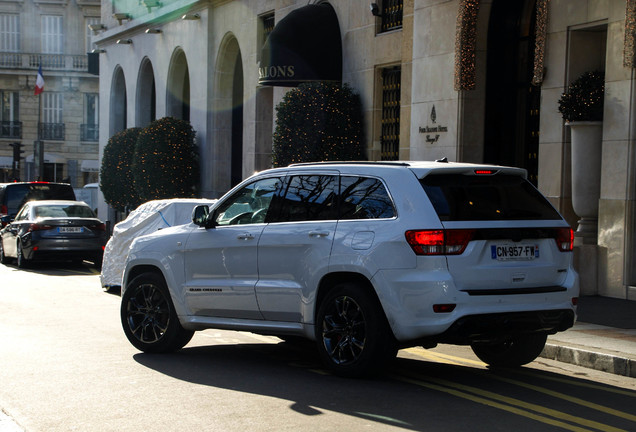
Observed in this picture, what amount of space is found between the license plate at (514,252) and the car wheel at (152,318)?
345 cm

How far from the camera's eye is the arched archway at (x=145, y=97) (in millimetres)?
38219

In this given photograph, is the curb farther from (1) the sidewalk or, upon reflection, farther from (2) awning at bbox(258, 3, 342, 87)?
(2) awning at bbox(258, 3, 342, 87)

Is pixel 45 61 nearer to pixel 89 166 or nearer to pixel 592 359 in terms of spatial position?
pixel 89 166

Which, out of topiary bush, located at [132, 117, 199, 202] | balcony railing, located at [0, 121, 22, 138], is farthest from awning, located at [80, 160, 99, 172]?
topiary bush, located at [132, 117, 199, 202]

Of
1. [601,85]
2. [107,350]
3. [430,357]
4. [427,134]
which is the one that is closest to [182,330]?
[107,350]

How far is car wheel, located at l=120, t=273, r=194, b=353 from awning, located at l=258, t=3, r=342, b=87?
12982mm

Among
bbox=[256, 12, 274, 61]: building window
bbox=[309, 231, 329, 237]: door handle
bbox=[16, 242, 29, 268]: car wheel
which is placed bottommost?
bbox=[16, 242, 29, 268]: car wheel

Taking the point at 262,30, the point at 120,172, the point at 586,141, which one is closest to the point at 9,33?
the point at 120,172

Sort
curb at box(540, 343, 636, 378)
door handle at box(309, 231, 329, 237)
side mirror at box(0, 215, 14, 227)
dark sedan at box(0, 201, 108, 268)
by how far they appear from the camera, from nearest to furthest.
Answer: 1. door handle at box(309, 231, 329, 237)
2. curb at box(540, 343, 636, 378)
3. dark sedan at box(0, 201, 108, 268)
4. side mirror at box(0, 215, 14, 227)

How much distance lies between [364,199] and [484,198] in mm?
984

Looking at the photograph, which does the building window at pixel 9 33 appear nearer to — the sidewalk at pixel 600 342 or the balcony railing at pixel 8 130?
the balcony railing at pixel 8 130

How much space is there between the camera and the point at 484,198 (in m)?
7.86

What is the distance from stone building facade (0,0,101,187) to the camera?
64.2 metres

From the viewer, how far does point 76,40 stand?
66500mm
